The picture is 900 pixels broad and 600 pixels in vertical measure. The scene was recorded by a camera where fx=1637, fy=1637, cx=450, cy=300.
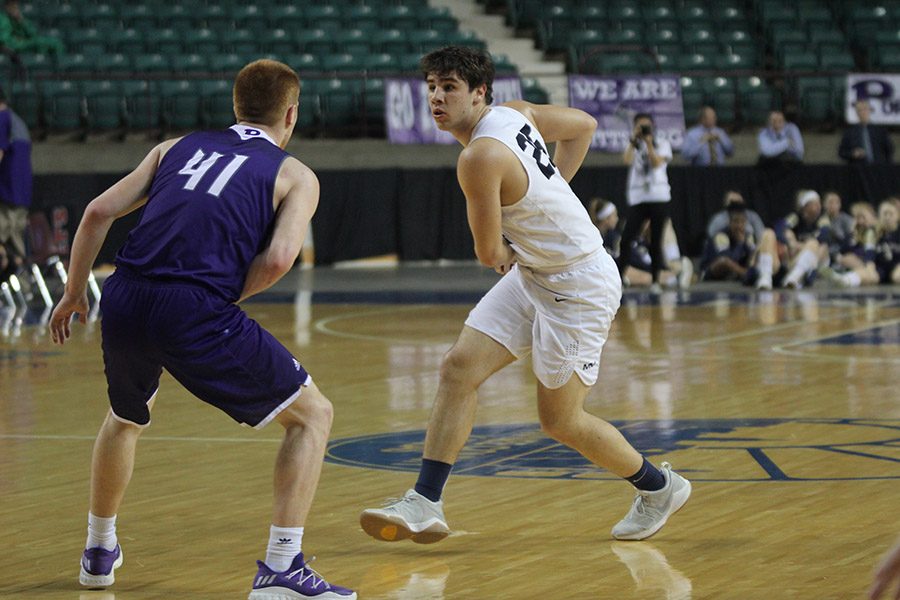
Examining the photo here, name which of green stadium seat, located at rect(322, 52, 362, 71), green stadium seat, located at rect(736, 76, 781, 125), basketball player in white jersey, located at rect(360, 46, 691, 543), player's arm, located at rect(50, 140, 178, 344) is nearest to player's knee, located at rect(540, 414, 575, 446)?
basketball player in white jersey, located at rect(360, 46, 691, 543)

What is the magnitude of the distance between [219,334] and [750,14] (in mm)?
21536

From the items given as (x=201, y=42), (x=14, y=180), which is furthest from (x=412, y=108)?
(x=14, y=180)

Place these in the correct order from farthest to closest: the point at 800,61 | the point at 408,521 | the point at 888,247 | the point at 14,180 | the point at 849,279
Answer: the point at 800,61 < the point at 888,247 < the point at 849,279 < the point at 14,180 < the point at 408,521

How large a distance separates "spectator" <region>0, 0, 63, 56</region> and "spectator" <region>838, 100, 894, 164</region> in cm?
1002

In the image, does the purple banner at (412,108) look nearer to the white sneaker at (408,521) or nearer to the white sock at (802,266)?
the white sock at (802,266)

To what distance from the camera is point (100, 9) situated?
72.7ft

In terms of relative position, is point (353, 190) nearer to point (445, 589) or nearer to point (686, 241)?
point (686, 241)

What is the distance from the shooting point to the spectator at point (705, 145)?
20344 millimetres

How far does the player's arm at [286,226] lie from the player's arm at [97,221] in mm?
386

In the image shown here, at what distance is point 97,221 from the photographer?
182 inches

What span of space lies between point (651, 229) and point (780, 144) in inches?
147

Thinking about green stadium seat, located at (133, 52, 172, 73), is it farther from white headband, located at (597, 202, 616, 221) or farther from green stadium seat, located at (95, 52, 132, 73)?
white headband, located at (597, 202, 616, 221)

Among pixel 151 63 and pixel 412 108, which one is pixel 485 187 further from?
pixel 151 63

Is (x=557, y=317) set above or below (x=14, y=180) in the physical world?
above
